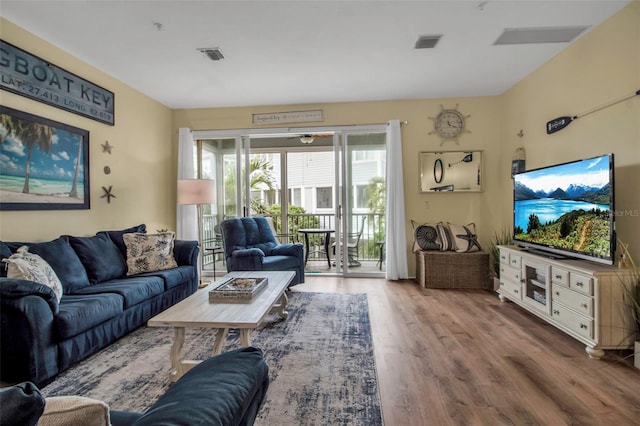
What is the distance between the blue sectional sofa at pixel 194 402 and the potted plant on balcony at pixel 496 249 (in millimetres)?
3898

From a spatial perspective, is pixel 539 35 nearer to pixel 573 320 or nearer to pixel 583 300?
pixel 583 300

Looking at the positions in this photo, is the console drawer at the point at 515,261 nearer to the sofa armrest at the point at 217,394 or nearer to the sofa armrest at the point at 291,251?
the sofa armrest at the point at 291,251

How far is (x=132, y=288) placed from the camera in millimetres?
2773

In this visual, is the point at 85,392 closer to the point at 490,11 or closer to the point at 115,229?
the point at 115,229

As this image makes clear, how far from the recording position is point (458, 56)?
3.41 m

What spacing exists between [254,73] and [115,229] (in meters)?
2.48

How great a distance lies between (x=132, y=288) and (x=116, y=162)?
191 cm

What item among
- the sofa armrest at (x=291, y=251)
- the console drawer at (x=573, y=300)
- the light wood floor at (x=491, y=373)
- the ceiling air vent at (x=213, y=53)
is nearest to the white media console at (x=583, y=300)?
the console drawer at (x=573, y=300)

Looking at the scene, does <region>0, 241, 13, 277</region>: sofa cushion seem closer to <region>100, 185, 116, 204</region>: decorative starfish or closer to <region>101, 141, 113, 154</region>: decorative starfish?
<region>100, 185, 116, 204</region>: decorative starfish

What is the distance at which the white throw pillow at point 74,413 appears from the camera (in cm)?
65

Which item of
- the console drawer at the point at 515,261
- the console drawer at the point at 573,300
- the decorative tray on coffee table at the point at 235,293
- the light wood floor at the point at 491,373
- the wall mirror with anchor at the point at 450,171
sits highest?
the wall mirror with anchor at the point at 450,171

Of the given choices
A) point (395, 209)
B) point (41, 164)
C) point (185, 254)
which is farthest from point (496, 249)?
point (41, 164)

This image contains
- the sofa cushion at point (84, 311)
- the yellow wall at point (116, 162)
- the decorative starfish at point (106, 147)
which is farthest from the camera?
the decorative starfish at point (106, 147)

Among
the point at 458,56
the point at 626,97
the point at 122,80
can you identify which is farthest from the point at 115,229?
the point at 626,97
